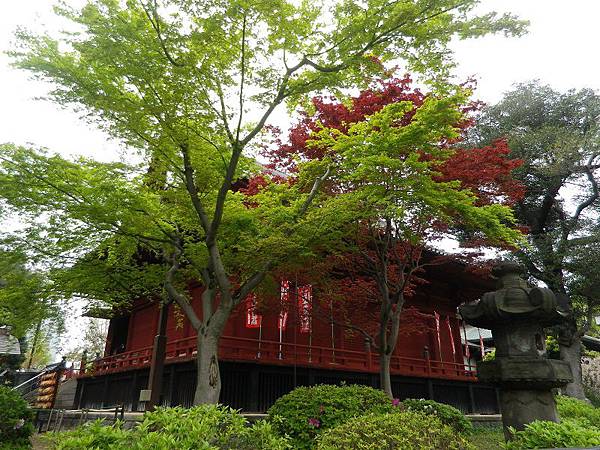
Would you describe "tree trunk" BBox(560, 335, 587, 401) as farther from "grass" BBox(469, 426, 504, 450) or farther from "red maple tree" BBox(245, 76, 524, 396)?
"red maple tree" BBox(245, 76, 524, 396)

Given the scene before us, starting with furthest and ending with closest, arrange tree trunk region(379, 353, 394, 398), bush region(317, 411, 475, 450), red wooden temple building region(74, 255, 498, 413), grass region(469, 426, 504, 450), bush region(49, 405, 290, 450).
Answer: red wooden temple building region(74, 255, 498, 413) < grass region(469, 426, 504, 450) < tree trunk region(379, 353, 394, 398) < bush region(317, 411, 475, 450) < bush region(49, 405, 290, 450)

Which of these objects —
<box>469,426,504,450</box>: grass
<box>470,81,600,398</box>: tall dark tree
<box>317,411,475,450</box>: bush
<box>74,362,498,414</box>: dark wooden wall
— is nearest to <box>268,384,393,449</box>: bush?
<box>317,411,475,450</box>: bush

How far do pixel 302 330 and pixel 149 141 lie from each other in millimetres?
9077

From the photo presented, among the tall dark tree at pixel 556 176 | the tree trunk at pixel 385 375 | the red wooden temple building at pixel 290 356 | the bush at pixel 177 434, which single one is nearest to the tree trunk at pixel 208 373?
the bush at pixel 177 434

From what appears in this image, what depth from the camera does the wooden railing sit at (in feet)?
41.8

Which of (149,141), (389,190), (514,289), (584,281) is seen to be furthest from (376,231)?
(584,281)

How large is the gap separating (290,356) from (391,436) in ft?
31.3

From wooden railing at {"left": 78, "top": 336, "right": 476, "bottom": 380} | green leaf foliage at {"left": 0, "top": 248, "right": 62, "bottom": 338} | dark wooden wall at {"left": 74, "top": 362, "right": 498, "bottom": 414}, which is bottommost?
dark wooden wall at {"left": 74, "top": 362, "right": 498, "bottom": 414}

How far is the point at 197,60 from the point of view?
727 centimetres

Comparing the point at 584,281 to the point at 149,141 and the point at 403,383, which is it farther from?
the point at 149,141

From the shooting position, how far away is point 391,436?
4676 mm

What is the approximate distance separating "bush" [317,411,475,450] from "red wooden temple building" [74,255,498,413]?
A: 744 cm

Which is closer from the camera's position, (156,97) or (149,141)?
(156,97)

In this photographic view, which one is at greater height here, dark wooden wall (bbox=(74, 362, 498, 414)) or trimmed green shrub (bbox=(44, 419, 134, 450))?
dark wooden wall (bbox=(74, 362, 498, 414))
